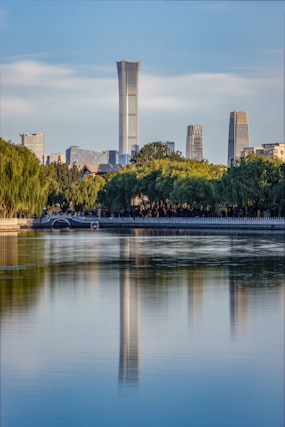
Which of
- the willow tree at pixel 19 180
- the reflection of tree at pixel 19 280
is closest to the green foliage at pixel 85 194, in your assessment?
the willow tree at pixel 19 180

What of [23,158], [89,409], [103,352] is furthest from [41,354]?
[23,158]

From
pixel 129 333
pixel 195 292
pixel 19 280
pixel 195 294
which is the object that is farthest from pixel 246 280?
pixel 129 333

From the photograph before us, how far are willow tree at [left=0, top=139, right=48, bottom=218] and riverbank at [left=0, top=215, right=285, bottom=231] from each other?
426 cm

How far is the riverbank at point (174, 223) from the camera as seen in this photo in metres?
76.9

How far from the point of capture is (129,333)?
58.2 ft

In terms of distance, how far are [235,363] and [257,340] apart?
2.20 metres

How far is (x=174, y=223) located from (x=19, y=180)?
21.9 metres

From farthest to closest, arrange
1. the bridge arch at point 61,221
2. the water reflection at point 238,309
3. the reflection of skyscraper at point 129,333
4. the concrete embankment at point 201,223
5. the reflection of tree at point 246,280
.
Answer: the bridge arch at point 61,221 < the concrete embankment at point 201,223 < the reflection of tree at point 246,280 < the water reflection at point 238,309 < the reflection of skyscraper at point 129,333

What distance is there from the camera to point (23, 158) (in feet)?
239

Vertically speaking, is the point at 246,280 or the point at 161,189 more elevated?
the point at 161,189

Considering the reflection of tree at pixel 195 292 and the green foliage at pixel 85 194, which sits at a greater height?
the green foliage at pixel 85 194

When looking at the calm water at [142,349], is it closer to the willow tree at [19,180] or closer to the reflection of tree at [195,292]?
the reflection of tree at [195,292]

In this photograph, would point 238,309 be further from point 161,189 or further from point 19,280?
point 161,189

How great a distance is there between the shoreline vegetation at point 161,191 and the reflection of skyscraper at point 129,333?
145 feet
